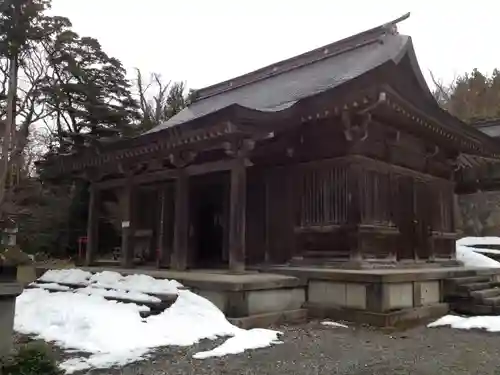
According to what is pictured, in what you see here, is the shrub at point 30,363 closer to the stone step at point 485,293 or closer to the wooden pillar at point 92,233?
the stone step at point 485,293

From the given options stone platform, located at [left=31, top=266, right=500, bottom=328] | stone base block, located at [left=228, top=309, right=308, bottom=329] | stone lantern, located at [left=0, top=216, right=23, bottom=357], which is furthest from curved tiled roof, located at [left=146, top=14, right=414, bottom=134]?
stone lantern, located at [left=0, top=216, right=23, bottom=357]

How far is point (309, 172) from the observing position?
8.16m

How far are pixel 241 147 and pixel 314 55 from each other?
230 inches

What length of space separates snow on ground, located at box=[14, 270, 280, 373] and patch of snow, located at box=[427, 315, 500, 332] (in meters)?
2.77

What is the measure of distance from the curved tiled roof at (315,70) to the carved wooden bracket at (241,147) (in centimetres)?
178

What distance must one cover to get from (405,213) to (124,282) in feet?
17.1

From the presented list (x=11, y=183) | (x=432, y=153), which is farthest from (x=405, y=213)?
(x=11, y=183)

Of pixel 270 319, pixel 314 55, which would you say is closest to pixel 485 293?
pixel 270 319

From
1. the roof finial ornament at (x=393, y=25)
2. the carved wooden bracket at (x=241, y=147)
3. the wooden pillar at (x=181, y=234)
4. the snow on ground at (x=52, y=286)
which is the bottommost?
the snow on ground at (x=52, y=286)

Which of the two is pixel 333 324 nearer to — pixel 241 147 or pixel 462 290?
pixel 462 290

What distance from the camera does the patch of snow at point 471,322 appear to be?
6.39m

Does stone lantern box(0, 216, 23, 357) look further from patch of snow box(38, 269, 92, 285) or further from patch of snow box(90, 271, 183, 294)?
patch of snow box(38, 269, 92, 285)

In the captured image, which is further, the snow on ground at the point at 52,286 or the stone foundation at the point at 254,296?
the snow on ground at the point at 52,286

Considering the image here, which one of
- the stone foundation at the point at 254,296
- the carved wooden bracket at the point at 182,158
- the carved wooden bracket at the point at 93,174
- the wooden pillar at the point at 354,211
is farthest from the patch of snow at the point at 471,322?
the carved wooden bracket at the point at 93,174
